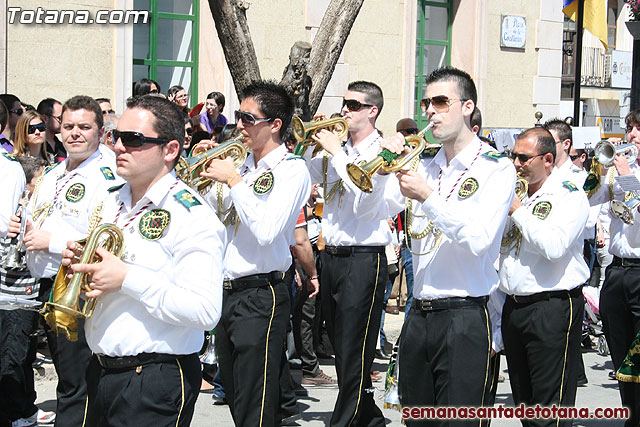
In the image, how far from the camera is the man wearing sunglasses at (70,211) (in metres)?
5.62

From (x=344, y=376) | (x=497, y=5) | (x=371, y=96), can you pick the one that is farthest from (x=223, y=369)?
(x=497, y=5)

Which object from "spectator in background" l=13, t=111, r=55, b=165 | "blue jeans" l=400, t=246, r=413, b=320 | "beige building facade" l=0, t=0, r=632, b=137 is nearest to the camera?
"spectator in background" l=13, t=111, r=55, b=165

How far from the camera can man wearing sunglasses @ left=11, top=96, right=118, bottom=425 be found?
5.62m

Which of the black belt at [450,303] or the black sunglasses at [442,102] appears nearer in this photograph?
the black belt at [450,303]

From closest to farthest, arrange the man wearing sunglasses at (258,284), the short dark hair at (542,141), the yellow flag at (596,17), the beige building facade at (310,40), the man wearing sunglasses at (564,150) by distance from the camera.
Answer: the man wearing sunglasses at (258,284) → the short dark hair at (542,141) → the man wearing sunglasses at (564,150) → the beige building facade at (310,40) → the yellow flag at (596,17)

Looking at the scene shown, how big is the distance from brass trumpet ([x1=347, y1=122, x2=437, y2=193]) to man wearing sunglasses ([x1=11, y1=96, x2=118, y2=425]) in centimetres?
149

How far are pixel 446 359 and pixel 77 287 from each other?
197 centimetres

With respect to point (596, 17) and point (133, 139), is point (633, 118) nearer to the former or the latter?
point (133, 139)

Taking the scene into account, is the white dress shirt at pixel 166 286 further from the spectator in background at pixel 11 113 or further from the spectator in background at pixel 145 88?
the spectator in background at pixel 145 88

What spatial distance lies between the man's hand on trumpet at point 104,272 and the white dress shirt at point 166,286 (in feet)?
0.21

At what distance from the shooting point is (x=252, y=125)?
5867mm

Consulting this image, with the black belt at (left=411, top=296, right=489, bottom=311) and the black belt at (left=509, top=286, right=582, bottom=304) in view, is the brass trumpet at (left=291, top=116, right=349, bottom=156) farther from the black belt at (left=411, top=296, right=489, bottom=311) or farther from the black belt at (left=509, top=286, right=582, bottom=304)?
the black belt at (left=411, top=296, right=489, bottom=311)

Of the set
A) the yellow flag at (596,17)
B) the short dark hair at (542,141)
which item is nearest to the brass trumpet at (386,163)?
the short dark hair at (542,141)

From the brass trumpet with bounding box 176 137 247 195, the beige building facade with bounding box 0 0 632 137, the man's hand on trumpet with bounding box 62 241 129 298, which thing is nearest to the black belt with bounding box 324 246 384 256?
the brass trumpet with bounding box 176 137 247 195
